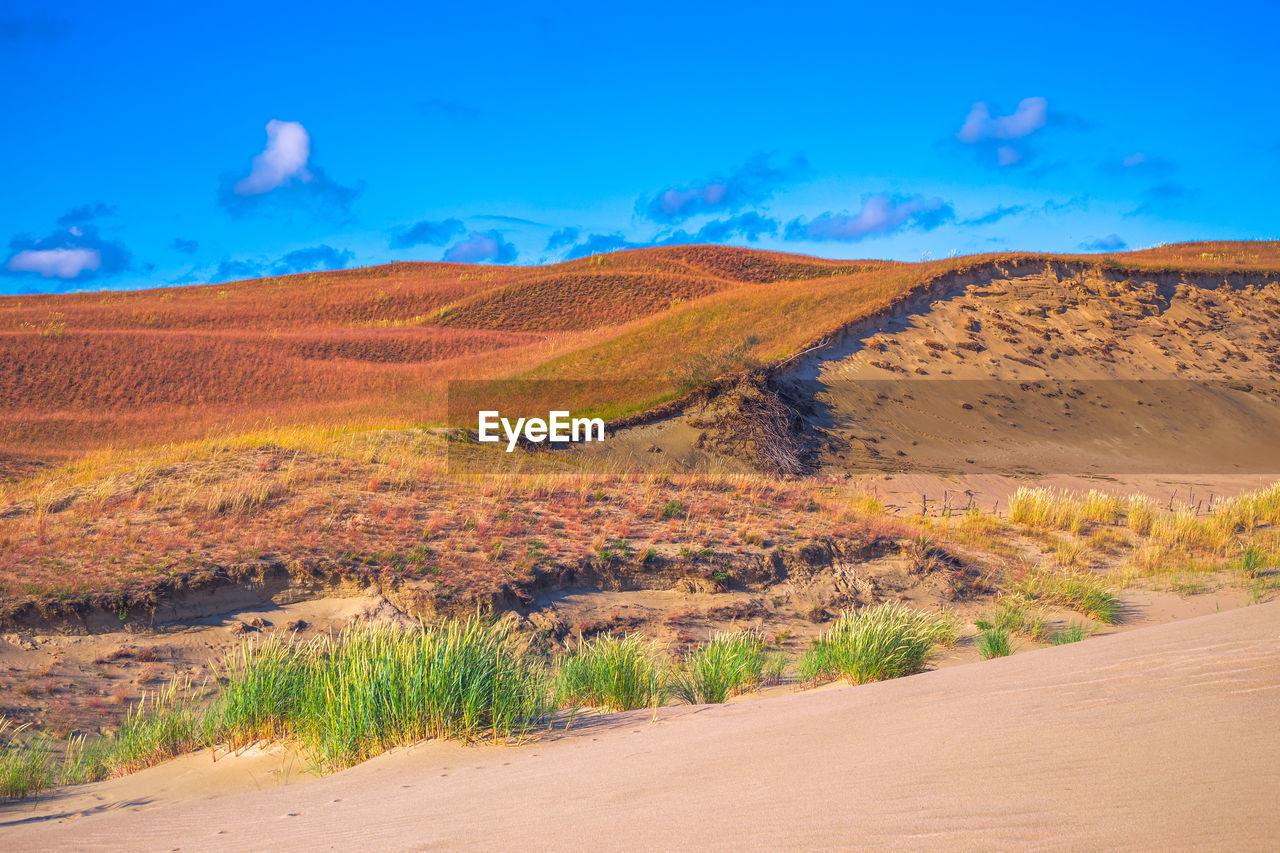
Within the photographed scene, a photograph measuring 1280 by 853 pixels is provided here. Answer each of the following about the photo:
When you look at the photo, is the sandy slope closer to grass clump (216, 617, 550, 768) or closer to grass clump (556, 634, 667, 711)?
grass clump (216, 617, 550, 768)

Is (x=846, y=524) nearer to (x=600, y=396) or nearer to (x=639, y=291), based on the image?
Result: (x=600, y=396)

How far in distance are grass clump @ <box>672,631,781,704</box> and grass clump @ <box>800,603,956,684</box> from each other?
59cm

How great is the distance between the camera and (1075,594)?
42.9ft

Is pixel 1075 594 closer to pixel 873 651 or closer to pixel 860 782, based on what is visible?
pixel 873 651

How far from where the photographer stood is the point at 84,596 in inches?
394

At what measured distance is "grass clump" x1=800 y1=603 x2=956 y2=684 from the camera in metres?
8.00

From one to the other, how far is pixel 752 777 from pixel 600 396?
2090 centimetres

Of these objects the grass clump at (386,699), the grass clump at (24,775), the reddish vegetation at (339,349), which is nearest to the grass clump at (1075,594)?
the grass clump at (386,699)

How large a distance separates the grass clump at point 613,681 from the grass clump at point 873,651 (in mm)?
1898

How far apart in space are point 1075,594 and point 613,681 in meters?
9.59

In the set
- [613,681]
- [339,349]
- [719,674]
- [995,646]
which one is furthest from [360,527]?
[339,349]

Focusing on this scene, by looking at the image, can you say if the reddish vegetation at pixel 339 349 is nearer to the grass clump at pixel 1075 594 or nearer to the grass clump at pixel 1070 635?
the grass clump at pixel 1075 594

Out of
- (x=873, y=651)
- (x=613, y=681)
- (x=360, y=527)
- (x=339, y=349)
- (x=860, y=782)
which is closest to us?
(x=860, y=782)

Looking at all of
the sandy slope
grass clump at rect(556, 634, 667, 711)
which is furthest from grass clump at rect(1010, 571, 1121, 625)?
grass clump at rect(556, 634, 667, 711)
